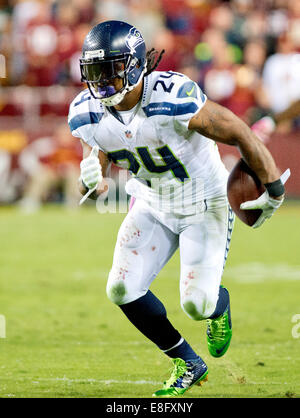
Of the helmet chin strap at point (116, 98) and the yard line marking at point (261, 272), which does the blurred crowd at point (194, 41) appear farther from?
the helmet chin strap at point (116, 98)

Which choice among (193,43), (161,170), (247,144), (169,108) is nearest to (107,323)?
(161,170)

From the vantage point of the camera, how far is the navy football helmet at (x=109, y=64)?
12.5ft

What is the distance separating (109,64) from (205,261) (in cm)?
104

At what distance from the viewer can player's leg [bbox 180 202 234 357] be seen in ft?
13.0

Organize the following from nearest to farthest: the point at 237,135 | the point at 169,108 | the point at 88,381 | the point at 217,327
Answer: the point at 237,135 → the point at 169,108 → the point at 88,381 → the point at 217,327

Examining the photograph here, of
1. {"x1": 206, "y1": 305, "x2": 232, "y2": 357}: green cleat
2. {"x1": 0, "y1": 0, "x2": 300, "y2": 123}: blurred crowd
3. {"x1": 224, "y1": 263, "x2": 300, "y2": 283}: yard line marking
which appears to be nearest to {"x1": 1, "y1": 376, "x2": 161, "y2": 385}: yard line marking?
{"x1": 206, "y1": 305, "x2": 232, "y2": 357}: green cleat

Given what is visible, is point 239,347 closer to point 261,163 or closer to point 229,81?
point 261,163

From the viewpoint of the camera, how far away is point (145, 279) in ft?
13.3

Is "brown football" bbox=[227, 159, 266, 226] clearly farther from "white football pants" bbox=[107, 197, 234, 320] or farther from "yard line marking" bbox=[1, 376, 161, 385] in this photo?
"yard line marking" bbox=[1, 376, 161, 385]

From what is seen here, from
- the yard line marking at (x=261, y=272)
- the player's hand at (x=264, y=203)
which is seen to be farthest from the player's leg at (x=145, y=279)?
the yard line marking at (x=261, y=272)

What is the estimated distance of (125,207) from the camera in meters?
11.5

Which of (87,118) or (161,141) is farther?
(87,118)

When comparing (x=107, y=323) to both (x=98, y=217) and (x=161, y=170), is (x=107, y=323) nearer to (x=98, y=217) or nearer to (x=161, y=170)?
(x=161, y=170)

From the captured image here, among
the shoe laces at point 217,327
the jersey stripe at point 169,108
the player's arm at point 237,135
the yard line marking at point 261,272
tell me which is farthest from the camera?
the yard line marking at point 261,272
